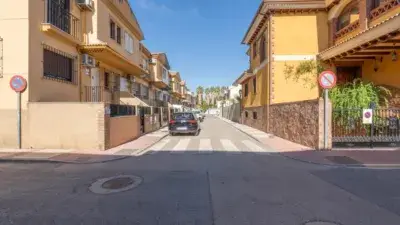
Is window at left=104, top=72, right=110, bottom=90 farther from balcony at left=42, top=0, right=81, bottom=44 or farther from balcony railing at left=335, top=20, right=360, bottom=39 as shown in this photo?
balcony railing at left=335, top=20, right=360, bottom=39

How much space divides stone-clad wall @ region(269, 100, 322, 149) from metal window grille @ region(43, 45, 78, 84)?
11.4 meters

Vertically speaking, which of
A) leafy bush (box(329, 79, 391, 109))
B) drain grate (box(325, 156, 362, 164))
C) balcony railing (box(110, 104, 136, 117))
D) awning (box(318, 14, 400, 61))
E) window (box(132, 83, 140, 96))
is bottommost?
drain grate (box(325, 156, 362, 164))

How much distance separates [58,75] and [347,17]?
18.2m

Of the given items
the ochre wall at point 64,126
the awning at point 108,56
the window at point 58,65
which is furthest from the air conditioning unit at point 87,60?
the ochre wall at point 64,126

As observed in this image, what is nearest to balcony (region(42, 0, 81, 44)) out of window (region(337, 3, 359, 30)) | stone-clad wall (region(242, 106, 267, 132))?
stone-clad wall (region(242, 106, 267, 132))

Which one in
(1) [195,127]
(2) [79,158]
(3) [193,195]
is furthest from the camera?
(1) [195,127]

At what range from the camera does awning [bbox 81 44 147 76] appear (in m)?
15.1

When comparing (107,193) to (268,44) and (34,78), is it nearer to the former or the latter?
(34,78)

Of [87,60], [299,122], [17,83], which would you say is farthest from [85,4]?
[299,122]

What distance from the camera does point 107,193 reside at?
599cm

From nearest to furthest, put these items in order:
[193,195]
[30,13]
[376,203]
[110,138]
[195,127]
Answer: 1. [376,203]
2. [193,195]
3. [30,13]
4. [110,138]
5. [195,127]

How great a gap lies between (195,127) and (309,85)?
27.2ft

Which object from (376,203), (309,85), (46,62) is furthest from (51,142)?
(309,85)

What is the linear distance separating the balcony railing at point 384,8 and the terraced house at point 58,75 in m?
13.9
